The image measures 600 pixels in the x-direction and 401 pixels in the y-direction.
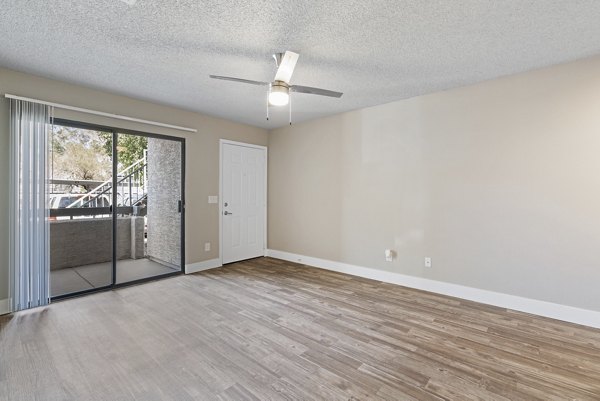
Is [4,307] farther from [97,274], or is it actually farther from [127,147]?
[127,147]

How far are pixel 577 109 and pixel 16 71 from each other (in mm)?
5958

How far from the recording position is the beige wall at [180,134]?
2.92 metres

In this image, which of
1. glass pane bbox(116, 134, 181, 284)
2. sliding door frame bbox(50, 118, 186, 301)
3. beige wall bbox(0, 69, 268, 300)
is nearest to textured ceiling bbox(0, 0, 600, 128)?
beige wall bbox(0, 69, 268, 300)

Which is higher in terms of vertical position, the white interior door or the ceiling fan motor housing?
the ceiling fan motor housing

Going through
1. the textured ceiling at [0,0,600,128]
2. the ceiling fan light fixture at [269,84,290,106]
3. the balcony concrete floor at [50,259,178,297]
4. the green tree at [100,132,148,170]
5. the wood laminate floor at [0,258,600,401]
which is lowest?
the wood laminate floor at [0,258,600,401]

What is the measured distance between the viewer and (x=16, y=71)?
2975 mm

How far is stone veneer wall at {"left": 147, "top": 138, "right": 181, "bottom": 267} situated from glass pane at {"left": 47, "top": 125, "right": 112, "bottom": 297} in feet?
2.45

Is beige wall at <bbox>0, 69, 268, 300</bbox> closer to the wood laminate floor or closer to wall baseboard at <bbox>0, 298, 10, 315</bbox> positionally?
wall baseboard at <bbox>0, 298, 10, 315</bbox>

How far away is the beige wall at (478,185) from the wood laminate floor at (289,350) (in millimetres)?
537

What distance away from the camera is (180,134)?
436 cm

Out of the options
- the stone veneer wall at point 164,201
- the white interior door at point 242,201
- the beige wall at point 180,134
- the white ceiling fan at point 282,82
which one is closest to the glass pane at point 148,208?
the stone veneer wall at point 164,201

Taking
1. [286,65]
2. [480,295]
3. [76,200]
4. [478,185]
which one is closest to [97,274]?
[76,200]

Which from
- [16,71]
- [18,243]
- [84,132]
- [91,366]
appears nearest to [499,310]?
[91,366]

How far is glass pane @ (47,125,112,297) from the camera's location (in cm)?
348
